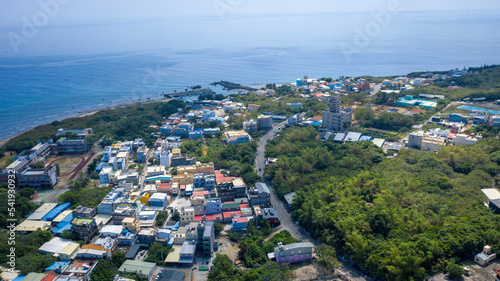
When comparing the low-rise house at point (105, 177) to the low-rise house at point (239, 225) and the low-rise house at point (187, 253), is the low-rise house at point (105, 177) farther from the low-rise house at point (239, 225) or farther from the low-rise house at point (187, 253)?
the low-rise house at point (239, 225)

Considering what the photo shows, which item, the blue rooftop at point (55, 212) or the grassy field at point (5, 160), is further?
the grassy field at point (5, 160)

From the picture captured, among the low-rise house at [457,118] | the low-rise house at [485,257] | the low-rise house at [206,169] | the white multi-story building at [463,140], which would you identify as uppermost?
the low-rise house at [457,118]

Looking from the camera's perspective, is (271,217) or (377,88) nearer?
(271,217)

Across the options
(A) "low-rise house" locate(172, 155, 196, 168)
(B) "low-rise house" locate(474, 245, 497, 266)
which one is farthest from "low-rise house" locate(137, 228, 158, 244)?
(B) "low-rise house" locate(474, 245, 497, 266)

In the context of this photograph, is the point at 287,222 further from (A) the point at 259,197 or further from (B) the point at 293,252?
(B) the point at 293,252

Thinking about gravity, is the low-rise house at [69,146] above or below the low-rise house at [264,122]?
below

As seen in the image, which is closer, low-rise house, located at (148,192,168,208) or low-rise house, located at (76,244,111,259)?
low-rise house, located at (76,244,111,259)

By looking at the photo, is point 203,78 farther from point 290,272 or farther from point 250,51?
point 290,272

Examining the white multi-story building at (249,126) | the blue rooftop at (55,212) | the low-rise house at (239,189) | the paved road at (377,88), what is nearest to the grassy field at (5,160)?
the blue rooftop at (55,212)

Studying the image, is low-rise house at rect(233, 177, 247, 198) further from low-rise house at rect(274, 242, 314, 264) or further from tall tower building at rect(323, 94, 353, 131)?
tall tower building at rect(323, 94, 353, 131)

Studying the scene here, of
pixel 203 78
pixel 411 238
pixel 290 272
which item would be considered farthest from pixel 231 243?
pixel 203 78

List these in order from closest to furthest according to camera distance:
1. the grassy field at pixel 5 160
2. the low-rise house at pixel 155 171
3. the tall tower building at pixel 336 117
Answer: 1. the low-rise house at pixel 155 171
2. the grassy field at pixel 5 160
3. the tall tower building at pixel 336 117

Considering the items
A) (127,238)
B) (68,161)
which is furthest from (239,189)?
(68,161)
